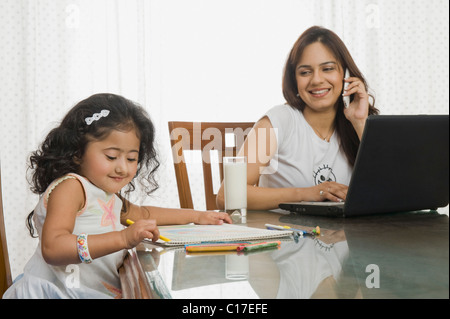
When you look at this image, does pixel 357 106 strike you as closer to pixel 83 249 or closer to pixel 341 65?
pixel 341 65

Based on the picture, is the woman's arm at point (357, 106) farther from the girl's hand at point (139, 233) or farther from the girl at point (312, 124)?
the girl's hand at point (139, 233)

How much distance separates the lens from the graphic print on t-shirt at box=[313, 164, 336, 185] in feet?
5.27

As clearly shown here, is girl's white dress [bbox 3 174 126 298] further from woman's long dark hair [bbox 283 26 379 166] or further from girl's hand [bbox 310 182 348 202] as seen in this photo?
woman's long dark hair [bbox 283 26 379 166]

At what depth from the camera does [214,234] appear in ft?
Result: 2.99

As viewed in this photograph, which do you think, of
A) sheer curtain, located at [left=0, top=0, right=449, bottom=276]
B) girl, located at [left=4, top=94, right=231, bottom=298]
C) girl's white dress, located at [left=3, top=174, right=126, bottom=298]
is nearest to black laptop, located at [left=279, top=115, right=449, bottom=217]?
girl, located at [left=4, top=94, right=231, bottom=298]

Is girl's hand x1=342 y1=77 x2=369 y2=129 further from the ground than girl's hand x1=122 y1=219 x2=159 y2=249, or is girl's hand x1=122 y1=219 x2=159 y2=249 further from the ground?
girl's hand x1=342 y1=77 x2=369 y2=129

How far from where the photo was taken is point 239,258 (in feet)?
2.34

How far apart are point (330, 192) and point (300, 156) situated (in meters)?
0.39

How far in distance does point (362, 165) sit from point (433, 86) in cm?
276

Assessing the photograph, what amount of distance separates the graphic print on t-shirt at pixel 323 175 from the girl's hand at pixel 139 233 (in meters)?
0.87

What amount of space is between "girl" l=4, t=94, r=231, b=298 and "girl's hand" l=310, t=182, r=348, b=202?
30cm
